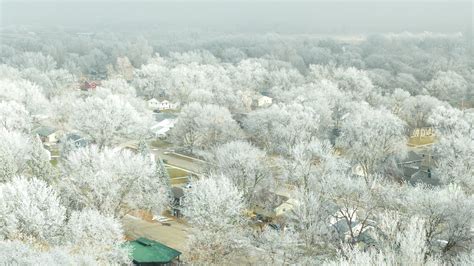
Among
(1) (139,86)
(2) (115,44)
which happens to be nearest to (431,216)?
(1) (139,86)

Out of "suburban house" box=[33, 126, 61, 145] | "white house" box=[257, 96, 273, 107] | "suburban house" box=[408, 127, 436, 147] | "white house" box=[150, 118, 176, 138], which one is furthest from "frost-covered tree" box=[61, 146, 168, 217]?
"white house" box=[257, 96, 273, 107]

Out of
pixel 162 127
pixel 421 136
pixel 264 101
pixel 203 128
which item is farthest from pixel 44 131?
pixel 421 136

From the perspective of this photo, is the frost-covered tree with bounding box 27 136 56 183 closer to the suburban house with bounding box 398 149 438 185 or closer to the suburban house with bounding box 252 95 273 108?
the suburban house with bounding box 398 149 438 185

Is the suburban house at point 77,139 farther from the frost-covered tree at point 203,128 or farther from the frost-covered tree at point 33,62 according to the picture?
the frost-covered tree at point 33,62

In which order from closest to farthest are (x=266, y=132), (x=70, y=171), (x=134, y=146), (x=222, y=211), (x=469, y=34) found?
(x=222, y=211) → (x=70, y=171) → (x=266, y=132) → (x=134, y=146) → (x=469, y=34)

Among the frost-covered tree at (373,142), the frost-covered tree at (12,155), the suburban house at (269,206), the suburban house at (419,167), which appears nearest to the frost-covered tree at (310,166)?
the suburban house at (269,206)

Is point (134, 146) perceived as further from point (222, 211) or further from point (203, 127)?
point (222, 211)
